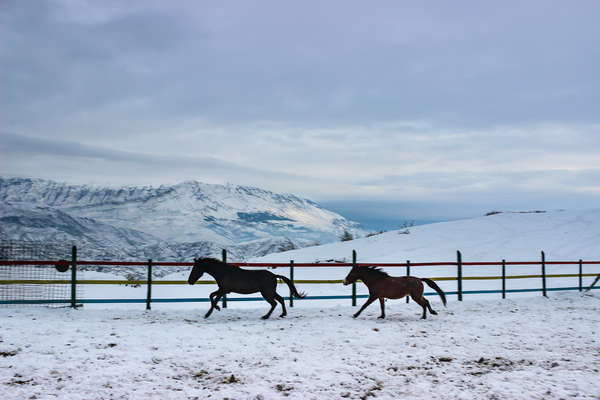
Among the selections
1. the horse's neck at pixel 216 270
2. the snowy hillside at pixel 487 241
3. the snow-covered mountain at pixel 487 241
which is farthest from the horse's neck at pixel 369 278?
the snowy hillside at pixel 487 241

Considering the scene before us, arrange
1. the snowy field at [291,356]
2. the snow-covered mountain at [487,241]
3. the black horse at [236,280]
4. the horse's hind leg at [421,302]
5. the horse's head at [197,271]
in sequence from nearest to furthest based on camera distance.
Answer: the snowy field at [291,356], the black horse at [236,280], the horse's head at [197,271], the horse's hind leg at [421,302], the snow-covered mountain at [487,241]

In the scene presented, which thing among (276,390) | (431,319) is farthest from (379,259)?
→ (276,390)

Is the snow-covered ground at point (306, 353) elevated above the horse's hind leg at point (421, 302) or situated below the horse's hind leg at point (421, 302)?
below

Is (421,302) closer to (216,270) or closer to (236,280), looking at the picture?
(236,280)

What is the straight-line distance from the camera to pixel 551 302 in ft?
49.1

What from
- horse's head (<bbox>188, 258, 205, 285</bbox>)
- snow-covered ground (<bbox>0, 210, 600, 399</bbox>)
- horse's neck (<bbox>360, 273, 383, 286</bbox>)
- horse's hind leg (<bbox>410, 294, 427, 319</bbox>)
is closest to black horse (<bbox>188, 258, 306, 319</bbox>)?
horse's head (<bbox>188, 258, 205, 285</bbox>)

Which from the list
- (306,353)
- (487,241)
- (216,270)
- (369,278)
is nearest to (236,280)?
(216,270)

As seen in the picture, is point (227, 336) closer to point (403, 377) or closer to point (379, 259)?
point (403, 377)

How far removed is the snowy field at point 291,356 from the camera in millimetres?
5879

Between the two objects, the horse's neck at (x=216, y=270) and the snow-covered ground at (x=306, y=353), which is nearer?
the snow-covered ground at (x=306, y=353)

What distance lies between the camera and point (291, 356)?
7523 millimetres

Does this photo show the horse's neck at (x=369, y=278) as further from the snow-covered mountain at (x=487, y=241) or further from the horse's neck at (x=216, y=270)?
the snow-covered mountain at (x=487, y=241)

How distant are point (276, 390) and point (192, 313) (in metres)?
6.27

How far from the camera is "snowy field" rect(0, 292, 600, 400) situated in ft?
19.3
